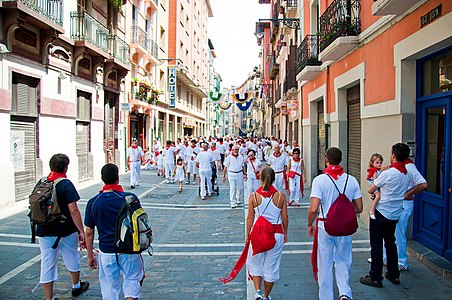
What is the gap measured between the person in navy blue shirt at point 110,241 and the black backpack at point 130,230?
0.08 m

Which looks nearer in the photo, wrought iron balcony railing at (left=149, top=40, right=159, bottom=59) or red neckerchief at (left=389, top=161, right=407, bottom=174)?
red neckerchief at (left=389, top=161, right=407, bottom=174)

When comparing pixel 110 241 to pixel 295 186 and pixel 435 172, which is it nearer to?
pixel 435 172

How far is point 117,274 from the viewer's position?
3.96 m

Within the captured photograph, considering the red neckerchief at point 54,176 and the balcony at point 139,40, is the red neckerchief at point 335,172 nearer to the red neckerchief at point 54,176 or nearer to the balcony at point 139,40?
the red neckerchief at point 54,176

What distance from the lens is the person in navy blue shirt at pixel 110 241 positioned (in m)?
3.86

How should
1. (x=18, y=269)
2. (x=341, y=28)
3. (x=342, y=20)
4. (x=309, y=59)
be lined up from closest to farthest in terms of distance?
(x=18, y=269) < (x=341, y=28) < (x=342, y=20) < (x=309, y=59)

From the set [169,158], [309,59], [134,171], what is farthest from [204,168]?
[309,59]

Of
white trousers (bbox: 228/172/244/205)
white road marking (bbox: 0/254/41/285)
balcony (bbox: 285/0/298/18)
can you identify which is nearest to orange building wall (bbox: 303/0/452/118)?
white trousers (bbox: 228/172/244/205)

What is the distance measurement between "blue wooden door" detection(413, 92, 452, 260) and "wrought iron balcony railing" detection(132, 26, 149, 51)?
18213mm

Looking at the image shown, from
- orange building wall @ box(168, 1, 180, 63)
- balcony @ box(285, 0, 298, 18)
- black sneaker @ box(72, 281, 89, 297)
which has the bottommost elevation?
black sneaker @ box(72, 281, 89, 297)

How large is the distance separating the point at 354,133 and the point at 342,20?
9.57 ft

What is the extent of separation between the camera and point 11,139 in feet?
35.2

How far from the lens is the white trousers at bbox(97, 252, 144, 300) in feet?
12.8

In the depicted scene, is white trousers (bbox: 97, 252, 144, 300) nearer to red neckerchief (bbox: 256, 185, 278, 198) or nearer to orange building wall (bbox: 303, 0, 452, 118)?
red neckerchief (bbox: 256, 185, 278, 198)
